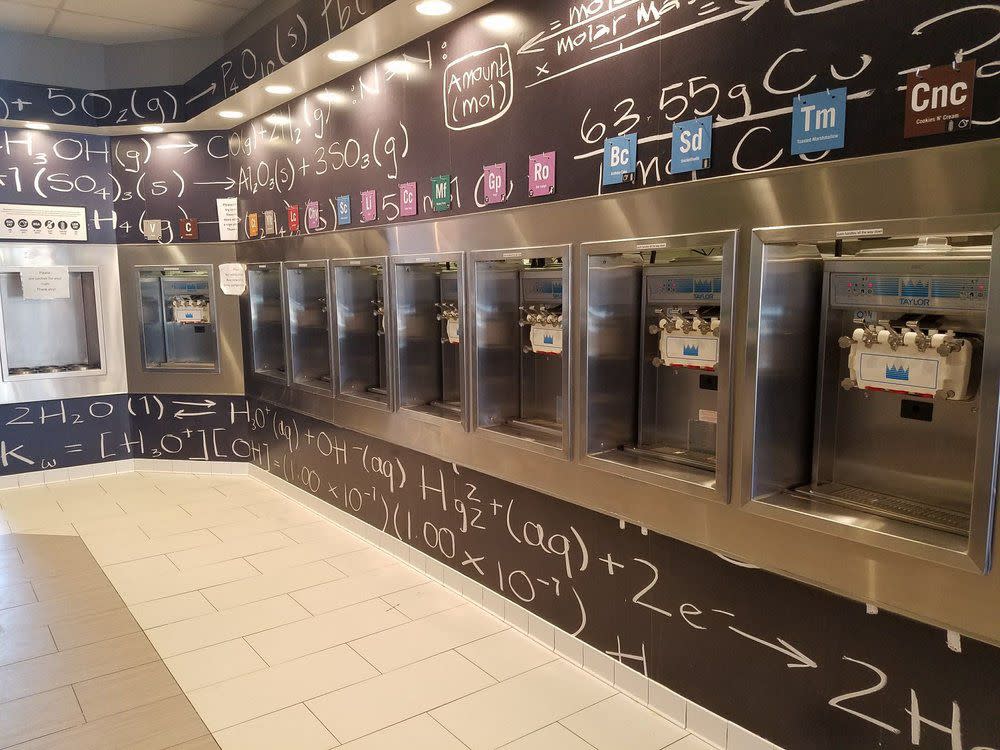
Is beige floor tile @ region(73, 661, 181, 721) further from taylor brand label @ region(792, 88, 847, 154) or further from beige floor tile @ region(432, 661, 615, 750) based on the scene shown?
→ taylor brand label @ region(792, 88, 847, 154)

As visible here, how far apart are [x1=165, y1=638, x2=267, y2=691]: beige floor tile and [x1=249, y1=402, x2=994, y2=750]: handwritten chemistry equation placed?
3.32ft

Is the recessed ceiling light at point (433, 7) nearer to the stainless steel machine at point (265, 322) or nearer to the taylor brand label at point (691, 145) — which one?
the taylor brand label at point (691, 145)

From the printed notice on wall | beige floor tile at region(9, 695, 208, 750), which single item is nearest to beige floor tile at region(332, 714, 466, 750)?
beige floor tile at region(9, 695, 208, 750)

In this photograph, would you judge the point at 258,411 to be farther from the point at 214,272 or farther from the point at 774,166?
the point at 774,166

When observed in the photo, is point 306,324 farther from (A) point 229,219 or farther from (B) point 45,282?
(B) point 45,282

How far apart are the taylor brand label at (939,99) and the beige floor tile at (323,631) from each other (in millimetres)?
2665

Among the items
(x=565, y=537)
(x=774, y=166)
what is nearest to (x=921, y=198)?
(x=774, y=166)

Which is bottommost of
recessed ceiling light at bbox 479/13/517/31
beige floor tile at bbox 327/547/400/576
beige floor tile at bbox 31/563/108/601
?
beige floor tile at bbox 31/563/108/601

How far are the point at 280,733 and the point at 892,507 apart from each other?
2.03m

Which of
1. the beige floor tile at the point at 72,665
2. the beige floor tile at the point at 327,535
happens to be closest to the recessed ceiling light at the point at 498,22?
the beige floor tile at the point at 327,535

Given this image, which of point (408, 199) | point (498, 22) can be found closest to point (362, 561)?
point (408, 199)

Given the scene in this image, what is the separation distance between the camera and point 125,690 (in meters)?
2.67

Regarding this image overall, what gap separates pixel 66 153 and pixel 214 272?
1.39 metres

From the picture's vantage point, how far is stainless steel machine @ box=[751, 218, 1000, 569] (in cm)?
171
